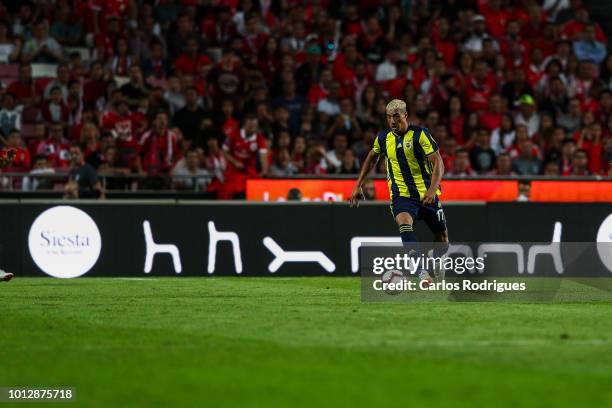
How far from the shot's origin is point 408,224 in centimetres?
1297

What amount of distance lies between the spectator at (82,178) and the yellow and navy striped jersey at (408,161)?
6.26 meters

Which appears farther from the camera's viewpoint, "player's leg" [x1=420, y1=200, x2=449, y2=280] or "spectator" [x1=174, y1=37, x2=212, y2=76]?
"spectator" [x1=174, y1=37, x2=212, y2=76]

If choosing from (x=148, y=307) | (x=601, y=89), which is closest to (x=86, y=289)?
(x=148, y=307)

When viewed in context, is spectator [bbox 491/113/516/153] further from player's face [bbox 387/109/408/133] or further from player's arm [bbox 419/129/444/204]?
player's face [bbox 387/109/408/133]

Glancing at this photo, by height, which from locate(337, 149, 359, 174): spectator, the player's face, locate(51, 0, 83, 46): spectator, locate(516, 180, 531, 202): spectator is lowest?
locate(516, 180, 531, 202): spectator

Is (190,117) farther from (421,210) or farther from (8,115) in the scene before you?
(421,210)

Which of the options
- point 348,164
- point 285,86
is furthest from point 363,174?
point 285,86

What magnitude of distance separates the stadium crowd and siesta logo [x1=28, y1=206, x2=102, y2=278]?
1.63m

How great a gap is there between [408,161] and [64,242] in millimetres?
5735

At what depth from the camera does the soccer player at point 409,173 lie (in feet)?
42.6

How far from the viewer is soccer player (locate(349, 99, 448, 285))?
12984 mm

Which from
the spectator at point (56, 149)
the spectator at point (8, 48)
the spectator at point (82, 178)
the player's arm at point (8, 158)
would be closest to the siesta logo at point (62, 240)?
the spectator at point (82, 178)

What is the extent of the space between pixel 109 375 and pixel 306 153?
13.2 m

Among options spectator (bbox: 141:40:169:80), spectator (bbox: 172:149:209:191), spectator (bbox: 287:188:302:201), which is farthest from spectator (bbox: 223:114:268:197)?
spectator (bbox: 141:40:169:80)
